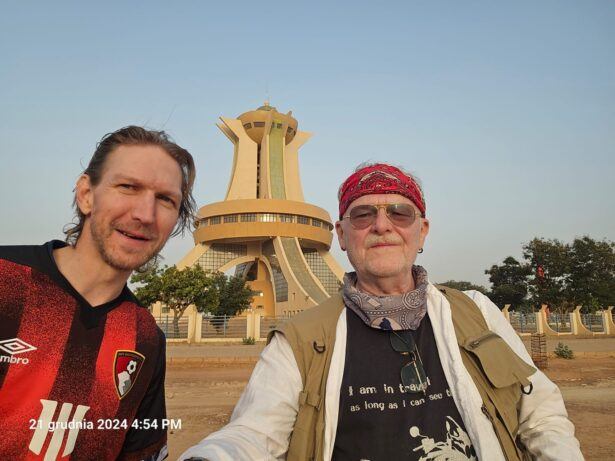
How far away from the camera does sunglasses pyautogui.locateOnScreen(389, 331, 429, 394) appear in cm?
160

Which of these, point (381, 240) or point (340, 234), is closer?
point (381, 240)

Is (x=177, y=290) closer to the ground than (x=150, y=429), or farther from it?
farther from it

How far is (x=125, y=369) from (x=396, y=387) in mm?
1093

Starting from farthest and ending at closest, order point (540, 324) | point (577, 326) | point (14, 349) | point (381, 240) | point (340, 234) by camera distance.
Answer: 1. point (577, 326)
2. point (540, 324)
3. point (340, 234)
4. point (381, 240)
5. point (14, 349)

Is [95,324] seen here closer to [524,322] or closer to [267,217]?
[524,322]

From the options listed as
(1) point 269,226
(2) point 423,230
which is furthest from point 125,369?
(1) point 269,226

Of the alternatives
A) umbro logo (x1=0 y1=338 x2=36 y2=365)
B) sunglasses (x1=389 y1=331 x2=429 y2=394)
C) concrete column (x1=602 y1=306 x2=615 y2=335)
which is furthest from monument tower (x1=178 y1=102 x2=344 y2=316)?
umbro logo (x1=0 y1=338 x2=36 y2=365)


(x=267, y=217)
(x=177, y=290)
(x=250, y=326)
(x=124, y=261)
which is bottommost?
(x=124, y=261)

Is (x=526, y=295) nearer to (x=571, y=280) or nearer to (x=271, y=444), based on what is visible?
(x=571, y=280)

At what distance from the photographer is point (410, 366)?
5.44 feet

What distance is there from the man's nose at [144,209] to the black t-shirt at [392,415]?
38.9 inches

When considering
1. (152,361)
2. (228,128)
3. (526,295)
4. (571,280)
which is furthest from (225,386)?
(228,128)

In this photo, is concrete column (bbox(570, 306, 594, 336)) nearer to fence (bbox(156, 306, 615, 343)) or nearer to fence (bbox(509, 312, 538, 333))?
fence (bbox(156, 306, 615, 343))

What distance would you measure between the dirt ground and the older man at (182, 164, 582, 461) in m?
3.26
